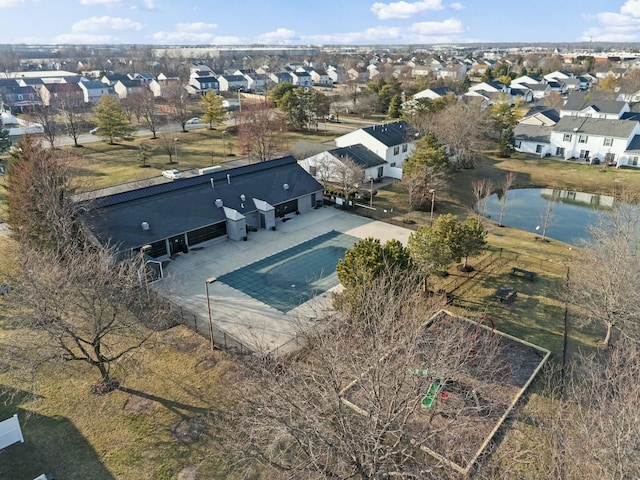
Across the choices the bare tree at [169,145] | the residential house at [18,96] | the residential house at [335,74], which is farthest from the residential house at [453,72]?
the residential house at [18,96]

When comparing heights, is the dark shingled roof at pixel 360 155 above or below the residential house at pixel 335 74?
below

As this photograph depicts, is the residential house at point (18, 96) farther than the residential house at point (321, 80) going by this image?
No

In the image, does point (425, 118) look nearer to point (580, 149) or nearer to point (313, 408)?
point (580, 149)

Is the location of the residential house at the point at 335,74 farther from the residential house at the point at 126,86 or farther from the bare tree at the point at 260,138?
the bare tree at the point at 260,138

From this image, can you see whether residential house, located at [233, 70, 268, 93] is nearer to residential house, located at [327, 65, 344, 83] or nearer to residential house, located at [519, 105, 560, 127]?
residential house, located at [327, 65, 344, 83]

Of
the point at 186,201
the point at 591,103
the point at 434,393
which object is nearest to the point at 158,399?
the point at 434,393

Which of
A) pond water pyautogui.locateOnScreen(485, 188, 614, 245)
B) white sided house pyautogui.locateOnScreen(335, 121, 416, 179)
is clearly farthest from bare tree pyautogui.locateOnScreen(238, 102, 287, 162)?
pond water pyautogui.locateOnScreen(485, 188, 614, 245)
